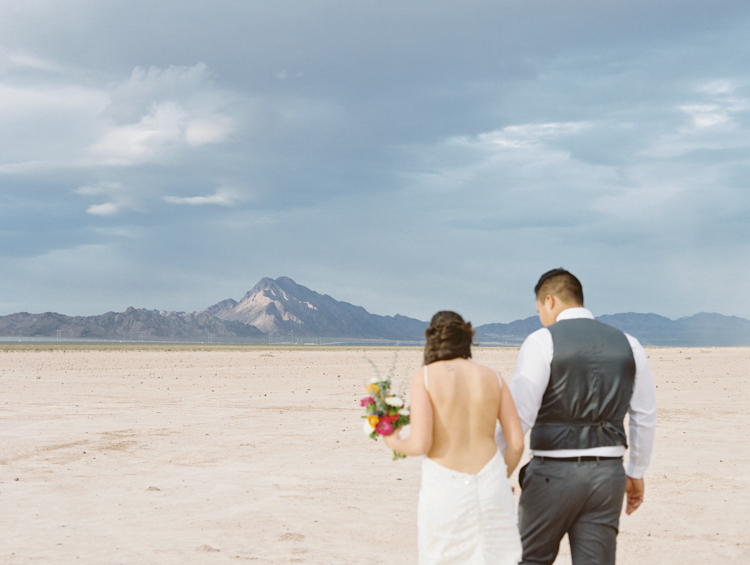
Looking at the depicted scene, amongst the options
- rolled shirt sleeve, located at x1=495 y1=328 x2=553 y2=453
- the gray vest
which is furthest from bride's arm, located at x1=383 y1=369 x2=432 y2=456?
the gray vest

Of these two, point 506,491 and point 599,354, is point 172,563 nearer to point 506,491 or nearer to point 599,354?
point 506,491

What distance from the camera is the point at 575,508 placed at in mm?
3838

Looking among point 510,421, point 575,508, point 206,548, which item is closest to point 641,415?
point 575,508

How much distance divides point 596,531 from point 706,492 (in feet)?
21.4

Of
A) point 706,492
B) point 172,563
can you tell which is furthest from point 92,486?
point 706,492

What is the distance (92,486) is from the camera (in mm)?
9664

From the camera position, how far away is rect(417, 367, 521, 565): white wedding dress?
3.58 metres

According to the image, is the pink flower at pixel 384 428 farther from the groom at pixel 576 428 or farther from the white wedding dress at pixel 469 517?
the groom at pixel 576 428

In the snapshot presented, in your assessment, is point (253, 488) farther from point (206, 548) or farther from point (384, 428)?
point (384, 428)

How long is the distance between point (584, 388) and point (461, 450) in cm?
78

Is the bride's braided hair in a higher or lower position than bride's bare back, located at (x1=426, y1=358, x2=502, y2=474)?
higher

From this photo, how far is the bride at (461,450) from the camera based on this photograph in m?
3.56

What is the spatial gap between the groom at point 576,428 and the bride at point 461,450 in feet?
0.92

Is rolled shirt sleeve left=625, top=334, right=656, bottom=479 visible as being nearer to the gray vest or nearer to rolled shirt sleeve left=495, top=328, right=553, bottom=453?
the gray vest
